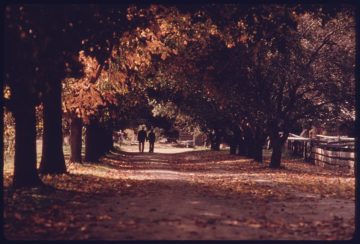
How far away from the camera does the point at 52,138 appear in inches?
733

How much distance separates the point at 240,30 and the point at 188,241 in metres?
11.2

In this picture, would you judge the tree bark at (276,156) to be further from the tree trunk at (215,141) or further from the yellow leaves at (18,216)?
the tree trunk at (215,141)

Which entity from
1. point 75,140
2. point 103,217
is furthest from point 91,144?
point 103,217

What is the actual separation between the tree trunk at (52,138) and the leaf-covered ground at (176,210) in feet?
3.20

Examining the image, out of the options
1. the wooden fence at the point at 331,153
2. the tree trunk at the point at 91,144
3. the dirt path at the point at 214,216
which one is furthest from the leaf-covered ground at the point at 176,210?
the tree trunk at the point at 91,144

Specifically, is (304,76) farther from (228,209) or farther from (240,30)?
(228,209)

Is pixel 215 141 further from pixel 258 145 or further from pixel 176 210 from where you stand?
pixel 176 210

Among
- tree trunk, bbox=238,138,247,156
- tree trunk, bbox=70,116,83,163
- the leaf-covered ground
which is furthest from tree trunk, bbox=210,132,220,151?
the leaf-covered ground

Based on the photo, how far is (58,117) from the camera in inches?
730

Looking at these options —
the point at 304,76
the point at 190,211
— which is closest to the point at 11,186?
the point at 190,211

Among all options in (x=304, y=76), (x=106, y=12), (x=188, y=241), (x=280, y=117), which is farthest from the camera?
(x=280, y=117)

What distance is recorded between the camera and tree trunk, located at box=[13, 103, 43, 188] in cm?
1441

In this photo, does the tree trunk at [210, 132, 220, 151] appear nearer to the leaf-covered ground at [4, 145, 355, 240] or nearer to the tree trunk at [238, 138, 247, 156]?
the tree trunk at [238, 138, 247, 156]

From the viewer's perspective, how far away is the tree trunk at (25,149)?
14406 mm
